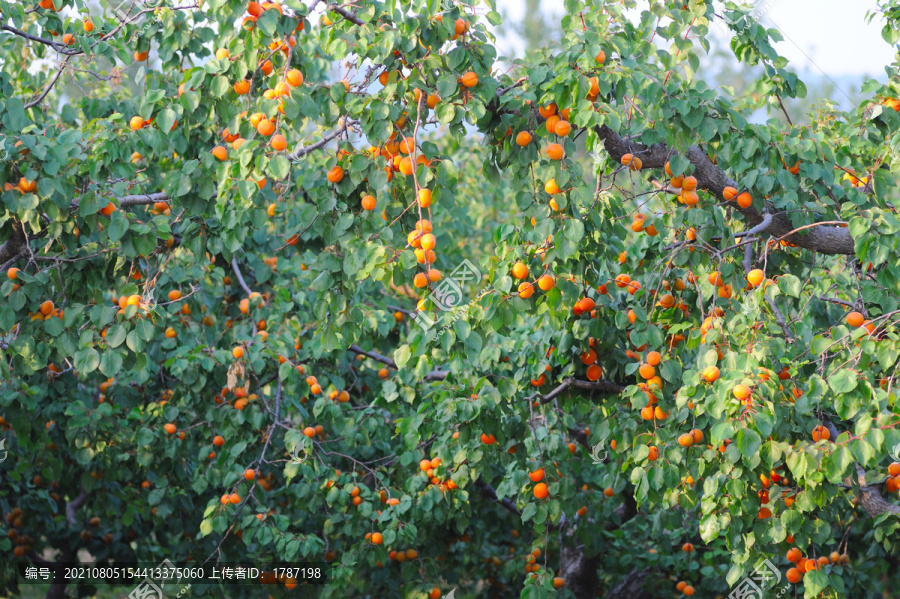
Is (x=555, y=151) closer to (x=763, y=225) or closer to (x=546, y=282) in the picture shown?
(x=546, y=282)

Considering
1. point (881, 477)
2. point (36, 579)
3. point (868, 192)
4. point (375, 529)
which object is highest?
point (868, 192)

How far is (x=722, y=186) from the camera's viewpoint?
9.59ft

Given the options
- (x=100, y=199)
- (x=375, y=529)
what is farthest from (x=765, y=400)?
(x=375, y=529)

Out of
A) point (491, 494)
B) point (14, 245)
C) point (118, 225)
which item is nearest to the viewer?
point (118, 225)

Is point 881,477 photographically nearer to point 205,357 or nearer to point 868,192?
point 868,192

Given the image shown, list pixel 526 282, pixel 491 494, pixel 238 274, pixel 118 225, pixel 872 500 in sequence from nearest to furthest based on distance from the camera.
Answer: pixel 118 225, pixel 526 282, pixel 872 500, pixel 238 274, pixel 491 494

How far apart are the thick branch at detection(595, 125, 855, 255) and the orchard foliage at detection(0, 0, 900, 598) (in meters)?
0.01

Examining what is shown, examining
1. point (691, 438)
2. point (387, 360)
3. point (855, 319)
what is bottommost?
point (387, 360)

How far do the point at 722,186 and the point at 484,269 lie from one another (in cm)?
101

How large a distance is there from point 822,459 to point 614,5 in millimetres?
1563

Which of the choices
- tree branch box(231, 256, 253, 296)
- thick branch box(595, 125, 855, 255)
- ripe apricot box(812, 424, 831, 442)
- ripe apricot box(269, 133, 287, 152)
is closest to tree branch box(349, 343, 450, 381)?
tree branch box(231, 256, 253, 296)

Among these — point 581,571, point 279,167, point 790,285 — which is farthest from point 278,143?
point 581,571

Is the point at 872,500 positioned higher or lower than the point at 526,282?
lower

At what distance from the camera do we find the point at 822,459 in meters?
2.20
